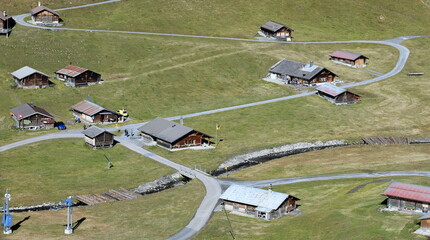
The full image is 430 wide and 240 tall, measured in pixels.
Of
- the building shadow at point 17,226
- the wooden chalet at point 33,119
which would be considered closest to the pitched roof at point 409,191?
the building shadow at point 17,226

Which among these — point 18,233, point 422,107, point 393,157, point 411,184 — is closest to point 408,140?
point 393,157

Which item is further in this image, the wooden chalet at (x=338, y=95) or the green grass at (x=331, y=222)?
the wooden chalet at (x=338, y=95)

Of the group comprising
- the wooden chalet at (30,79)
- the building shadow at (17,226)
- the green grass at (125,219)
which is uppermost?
the wooden chalet at (30,79)

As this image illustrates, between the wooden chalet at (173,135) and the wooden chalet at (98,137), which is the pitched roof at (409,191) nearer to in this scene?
the wooden chalet at (173,135)

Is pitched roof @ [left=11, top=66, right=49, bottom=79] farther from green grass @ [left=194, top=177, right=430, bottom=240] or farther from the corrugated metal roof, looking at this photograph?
green grass @ [left=194, top=177, right=430, bottom=240]

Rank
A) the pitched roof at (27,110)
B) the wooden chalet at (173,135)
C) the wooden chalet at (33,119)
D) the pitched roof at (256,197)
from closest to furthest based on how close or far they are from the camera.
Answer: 1. the pitched roof at (256,197)
2. the wooden chalet at (173,135)
3. the wooden chalet at (33,119)
4. the pitched roof at (27,110)

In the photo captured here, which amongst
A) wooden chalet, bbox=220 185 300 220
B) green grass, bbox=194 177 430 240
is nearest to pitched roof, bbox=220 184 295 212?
wooden chalet, bbox=220 185 300 220
